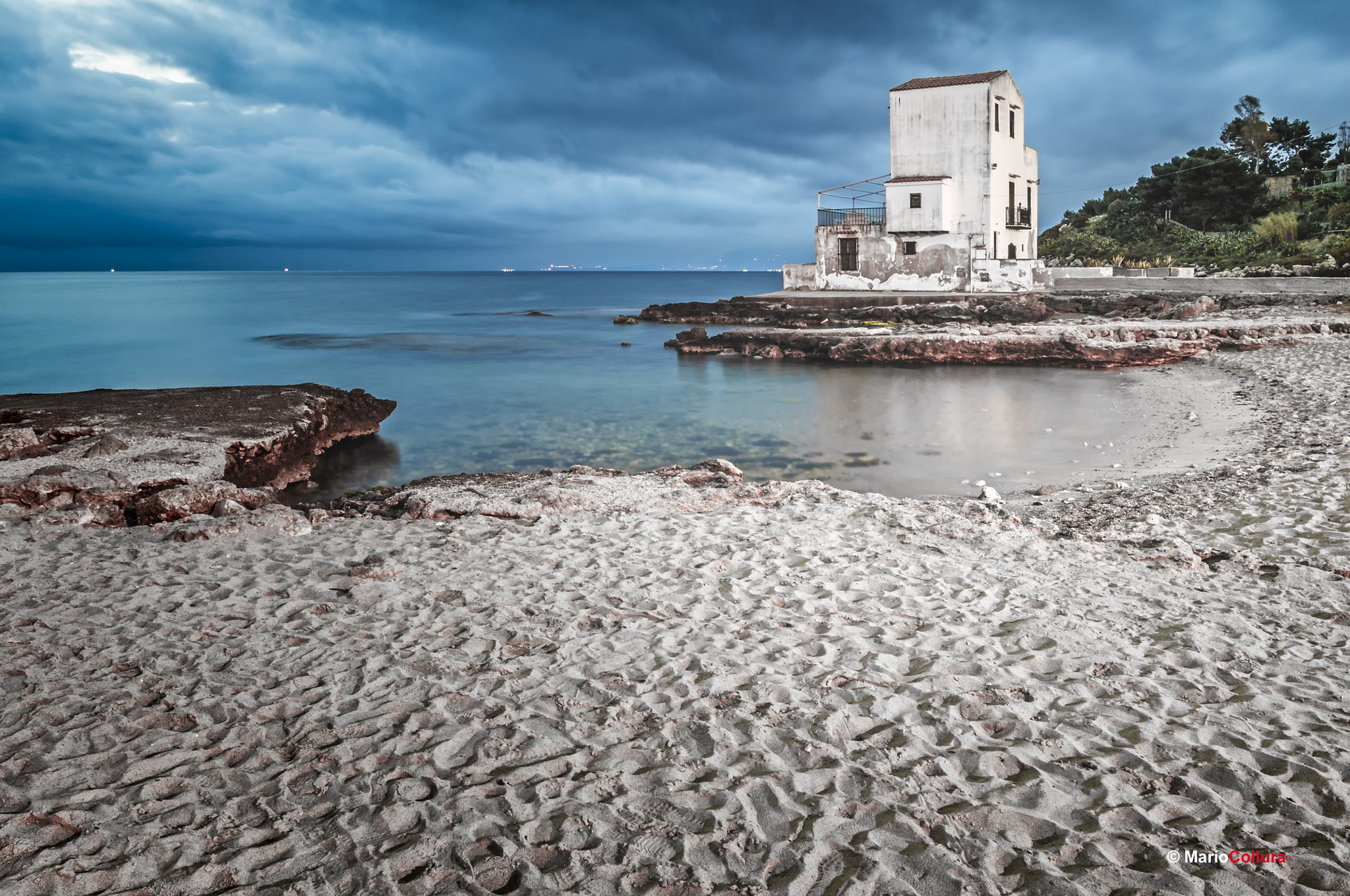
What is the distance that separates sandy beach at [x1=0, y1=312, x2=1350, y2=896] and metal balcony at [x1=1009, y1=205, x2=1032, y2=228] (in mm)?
30782

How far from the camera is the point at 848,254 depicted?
1385 inches

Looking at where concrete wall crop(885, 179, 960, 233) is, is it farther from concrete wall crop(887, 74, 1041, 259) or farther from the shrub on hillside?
the shrub on hillside

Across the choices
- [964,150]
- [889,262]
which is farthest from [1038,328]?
[964,150]

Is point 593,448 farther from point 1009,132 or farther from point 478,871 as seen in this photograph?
point 1009,132

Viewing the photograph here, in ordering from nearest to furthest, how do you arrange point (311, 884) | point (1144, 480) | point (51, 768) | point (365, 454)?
1. point (311, 884)
2. point (51, 768)
3. point (1144, 480)
4. point (365, 454)

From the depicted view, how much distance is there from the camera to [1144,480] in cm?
884

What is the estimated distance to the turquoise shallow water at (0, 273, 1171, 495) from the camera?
12117 millimetres

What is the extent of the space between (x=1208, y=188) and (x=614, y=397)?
37.9 metres

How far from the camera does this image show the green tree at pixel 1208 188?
39844 mm

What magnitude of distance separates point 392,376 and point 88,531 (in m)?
18.3

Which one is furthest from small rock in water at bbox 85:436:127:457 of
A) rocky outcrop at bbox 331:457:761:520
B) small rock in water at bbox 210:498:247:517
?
rocky outcrop at bbox 331:457:761:520

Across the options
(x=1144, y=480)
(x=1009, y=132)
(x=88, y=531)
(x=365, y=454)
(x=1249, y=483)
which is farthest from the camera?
(x=1009, y=132)

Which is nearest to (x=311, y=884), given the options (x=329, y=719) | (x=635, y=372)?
(x=329, y=719)

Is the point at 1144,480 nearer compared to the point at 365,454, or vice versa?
the point at 1144,480
